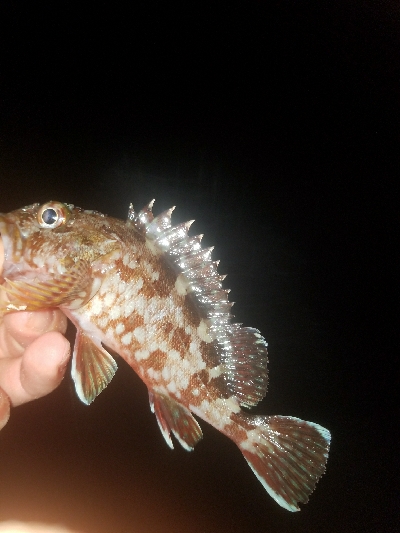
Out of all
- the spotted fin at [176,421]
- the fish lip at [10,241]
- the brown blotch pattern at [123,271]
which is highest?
the fish lip at [10,241]

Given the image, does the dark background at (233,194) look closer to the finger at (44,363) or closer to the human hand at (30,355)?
the human hand at (30,355)

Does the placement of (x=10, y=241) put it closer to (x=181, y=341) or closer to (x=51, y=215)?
(x=51, y=215)

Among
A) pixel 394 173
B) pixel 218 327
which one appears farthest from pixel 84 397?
pixel 394 173

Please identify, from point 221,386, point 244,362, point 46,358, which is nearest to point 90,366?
point 46,358

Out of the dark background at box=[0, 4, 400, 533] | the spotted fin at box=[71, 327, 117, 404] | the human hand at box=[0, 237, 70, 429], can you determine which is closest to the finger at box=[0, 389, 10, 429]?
the human hand at box=[0, 237, 70, 429]

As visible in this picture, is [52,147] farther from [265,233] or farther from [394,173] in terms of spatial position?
[394,173]

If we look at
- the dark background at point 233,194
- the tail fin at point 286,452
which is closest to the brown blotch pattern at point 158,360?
the tail fin at point 286,452
